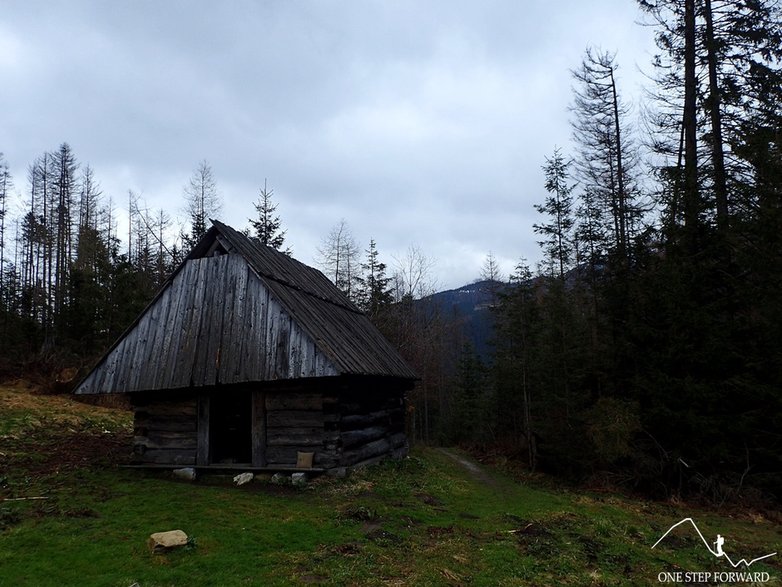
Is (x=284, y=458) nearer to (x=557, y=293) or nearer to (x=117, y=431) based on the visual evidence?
(x=117, y=431)

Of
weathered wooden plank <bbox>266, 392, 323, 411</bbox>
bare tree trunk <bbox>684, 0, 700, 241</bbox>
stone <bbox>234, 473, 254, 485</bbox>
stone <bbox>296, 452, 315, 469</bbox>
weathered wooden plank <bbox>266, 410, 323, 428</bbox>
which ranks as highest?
bare tree trunk <bbox>684, 0, 700, 241</bbox>

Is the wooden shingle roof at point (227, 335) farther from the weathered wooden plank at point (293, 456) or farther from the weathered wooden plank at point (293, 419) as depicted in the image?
the weathered wooden plank at point (293, 456)

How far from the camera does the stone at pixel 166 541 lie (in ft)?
23.4

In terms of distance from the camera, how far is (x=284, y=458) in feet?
42.8

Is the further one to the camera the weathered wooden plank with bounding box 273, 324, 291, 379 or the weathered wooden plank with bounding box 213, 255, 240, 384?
the weathered wooden plank with bounding box 213, 255, 240, 384

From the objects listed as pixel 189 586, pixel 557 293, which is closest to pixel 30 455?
pixel 189 586

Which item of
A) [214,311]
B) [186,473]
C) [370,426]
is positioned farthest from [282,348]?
[186,473]

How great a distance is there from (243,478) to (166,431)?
3.02 meters

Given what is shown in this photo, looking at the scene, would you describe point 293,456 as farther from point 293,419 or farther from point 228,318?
point 228,318

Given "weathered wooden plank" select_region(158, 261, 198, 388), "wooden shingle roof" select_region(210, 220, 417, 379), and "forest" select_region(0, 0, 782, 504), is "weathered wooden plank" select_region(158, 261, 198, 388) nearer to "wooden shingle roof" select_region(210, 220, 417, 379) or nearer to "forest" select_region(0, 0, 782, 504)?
"wooden shingle roof" select_region(210, 220, 417, 379)

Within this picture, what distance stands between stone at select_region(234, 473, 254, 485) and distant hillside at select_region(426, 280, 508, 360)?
63.3ft

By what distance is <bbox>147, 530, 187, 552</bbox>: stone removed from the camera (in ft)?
23.4

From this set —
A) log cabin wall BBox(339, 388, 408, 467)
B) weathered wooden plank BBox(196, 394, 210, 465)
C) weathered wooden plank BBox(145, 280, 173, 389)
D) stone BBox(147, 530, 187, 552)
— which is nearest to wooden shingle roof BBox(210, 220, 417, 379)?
log cabin wall BBox(339, 388, 408, 467)

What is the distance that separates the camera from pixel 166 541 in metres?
7.21
